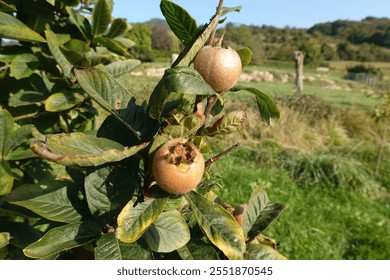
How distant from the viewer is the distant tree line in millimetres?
39062

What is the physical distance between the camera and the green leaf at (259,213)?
100cm

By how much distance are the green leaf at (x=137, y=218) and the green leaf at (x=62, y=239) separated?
0.46 feet

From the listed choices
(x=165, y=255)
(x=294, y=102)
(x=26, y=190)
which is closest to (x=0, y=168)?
(x=26, y=190)

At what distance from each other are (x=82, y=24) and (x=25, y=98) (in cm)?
40

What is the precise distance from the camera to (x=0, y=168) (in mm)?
1140

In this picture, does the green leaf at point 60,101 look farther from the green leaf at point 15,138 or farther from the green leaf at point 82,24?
the green leaf at point 82,24

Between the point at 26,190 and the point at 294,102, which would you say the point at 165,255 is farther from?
the point at 294,102

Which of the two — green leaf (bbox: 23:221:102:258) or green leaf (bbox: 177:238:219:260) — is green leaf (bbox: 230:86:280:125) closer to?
green leaf (bbox: 177:238:219:260)

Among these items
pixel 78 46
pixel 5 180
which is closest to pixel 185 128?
pixel 5 180

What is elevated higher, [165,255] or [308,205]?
[165,255]

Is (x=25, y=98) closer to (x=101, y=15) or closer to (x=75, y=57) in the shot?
(x=75, y=57)

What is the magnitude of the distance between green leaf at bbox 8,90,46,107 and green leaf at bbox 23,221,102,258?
82cm

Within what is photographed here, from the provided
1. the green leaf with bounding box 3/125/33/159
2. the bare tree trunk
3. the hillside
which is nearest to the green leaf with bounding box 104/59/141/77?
the green leaf with bounding box 3/125/33/159
